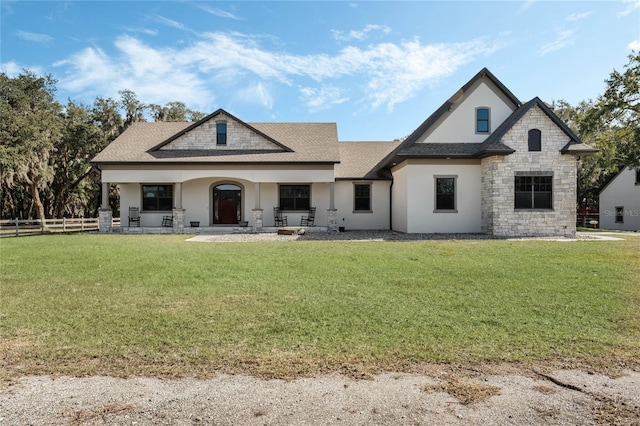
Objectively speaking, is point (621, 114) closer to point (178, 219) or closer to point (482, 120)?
point (482, 120)

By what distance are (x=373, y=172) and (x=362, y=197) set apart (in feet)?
5.10

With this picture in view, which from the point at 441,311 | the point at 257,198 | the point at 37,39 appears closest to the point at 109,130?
the point at 37,39

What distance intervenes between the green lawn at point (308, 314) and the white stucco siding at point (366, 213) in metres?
12.2

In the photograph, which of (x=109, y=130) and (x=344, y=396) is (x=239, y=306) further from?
(x=109, y=130)

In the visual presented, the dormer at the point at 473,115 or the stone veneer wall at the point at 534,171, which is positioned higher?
the dormer at the point at 473,115

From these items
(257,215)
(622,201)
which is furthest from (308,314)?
(622,201)

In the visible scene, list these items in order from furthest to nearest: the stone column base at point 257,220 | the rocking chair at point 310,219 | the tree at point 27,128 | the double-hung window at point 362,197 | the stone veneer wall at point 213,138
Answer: the tree at point 27,128, the double-hung window at point 362,197, the rocking chair at point 310,219, the stone veneer wall at point 213,138, the stone column base at point 257,220

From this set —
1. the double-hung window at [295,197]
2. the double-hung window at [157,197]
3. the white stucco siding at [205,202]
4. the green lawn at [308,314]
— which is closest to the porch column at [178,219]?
the white stucco siding at [205,202]

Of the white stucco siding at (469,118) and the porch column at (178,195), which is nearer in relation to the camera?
the white stucco siding at (469,118)

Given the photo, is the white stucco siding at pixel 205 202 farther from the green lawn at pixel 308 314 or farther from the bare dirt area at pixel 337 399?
the bare dirt area at pixel 337 399

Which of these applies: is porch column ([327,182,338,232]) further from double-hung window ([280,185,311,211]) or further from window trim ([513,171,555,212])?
window trim ([513,171,555,212])

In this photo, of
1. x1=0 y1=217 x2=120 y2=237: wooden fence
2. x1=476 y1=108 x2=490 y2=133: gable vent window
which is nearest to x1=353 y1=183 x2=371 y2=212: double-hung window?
x1=476 y1=108 x2=490 y2=133: gable vent window

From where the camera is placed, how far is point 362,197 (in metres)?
22.6

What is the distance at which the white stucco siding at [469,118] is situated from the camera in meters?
18.2
